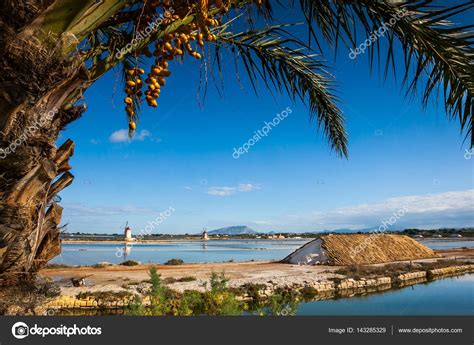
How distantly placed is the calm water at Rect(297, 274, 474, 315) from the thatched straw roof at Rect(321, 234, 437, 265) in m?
6.90

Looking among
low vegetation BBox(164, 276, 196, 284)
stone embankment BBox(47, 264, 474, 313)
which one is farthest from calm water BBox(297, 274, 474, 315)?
low vegetation BBox(164, 276, 196, 284)

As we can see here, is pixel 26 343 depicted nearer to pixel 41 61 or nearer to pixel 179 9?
pixel 41 61

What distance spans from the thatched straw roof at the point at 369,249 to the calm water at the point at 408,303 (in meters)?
6.90

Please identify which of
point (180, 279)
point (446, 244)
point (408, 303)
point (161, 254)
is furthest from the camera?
point (446, 244)

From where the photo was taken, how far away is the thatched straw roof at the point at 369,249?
24172 mm

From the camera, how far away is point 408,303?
13398 mm

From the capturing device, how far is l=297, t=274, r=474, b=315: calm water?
11984 millimetres

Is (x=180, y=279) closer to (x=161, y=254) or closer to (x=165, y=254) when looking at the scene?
(x=165, y=254)

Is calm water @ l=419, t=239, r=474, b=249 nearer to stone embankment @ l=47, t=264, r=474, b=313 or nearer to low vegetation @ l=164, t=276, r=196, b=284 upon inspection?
stone embankment @ l=47, t=264, r=474, b=313

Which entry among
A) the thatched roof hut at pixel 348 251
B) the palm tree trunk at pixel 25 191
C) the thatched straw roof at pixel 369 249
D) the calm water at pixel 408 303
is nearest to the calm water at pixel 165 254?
the thatched roof hut at pixel 348 251

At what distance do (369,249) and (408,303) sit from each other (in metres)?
13.1

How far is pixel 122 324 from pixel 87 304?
10549mm

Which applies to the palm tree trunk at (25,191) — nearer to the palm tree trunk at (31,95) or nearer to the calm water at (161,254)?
the palm tree trunk at (31,95)

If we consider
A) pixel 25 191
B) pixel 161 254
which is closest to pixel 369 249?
pixel 161 254
